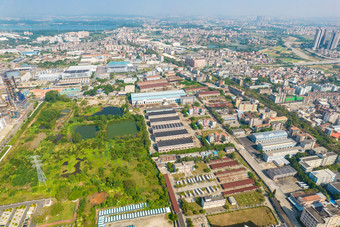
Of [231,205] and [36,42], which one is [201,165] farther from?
[36,42]

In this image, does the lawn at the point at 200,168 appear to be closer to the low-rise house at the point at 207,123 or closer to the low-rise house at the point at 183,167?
the low-rise house at the point at 183,167

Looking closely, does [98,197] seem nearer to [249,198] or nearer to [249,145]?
[249,198]

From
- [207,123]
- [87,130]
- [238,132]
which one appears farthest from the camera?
[207,123]

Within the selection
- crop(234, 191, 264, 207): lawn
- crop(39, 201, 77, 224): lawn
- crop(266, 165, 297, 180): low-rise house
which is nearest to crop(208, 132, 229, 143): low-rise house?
crop(266, 165, 297, 180): low-rise house

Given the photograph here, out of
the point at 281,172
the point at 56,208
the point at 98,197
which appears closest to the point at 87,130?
the point at 98,197

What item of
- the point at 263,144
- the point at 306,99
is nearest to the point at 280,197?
the point at 263,144
